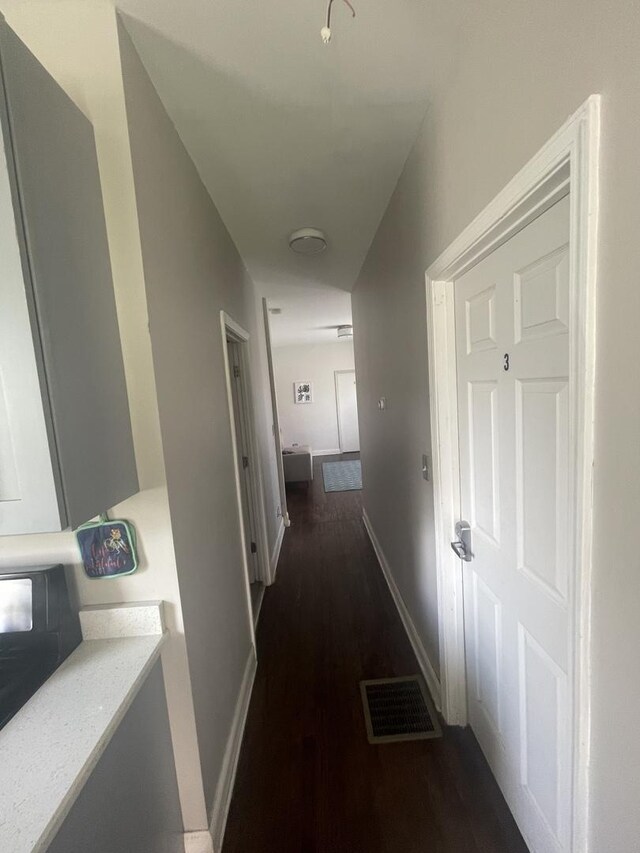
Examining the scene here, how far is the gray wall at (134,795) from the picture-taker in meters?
0.76

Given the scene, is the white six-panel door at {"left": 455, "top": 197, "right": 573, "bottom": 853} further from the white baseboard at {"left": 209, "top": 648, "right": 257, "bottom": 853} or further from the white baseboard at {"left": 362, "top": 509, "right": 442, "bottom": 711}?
the white baseboard at {"left": 209, "top": 648, "right": 257, "bottom": 853}

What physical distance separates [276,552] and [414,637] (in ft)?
5.18

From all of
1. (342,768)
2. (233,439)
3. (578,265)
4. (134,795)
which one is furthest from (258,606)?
(578,265)

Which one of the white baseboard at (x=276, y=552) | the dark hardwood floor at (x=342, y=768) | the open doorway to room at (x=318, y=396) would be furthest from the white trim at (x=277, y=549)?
the open doorway to room at (x=318, y=396)

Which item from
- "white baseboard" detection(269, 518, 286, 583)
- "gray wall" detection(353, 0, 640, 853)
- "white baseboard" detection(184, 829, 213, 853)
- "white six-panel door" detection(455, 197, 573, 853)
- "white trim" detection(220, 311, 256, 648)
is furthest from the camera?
"white baseboard" detection(269, 518, 286, 583)

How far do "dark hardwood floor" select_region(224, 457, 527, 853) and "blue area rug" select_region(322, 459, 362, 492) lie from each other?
308 cm

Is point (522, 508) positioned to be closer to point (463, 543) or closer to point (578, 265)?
point (463, 543)

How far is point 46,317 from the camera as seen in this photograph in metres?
0.75

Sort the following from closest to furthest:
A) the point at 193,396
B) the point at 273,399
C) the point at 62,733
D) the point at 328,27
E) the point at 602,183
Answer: the point at 602,183 → the point at 62,733 → the point at 328,27 → the point at 193,396 → the point at 273,399

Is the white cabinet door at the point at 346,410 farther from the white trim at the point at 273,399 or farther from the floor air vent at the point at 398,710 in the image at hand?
the floor air vent at the point at 398,710

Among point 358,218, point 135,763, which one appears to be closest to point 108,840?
point 135,763

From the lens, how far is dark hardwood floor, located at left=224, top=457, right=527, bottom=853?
127 cm

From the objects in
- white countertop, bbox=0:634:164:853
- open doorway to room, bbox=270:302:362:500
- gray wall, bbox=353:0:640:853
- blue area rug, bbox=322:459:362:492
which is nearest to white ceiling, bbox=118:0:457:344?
gray wall, bbox=353:0:640:853

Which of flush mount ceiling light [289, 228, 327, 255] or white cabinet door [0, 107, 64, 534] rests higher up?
flush mount ceiling light [289, 228, 327, 255]
